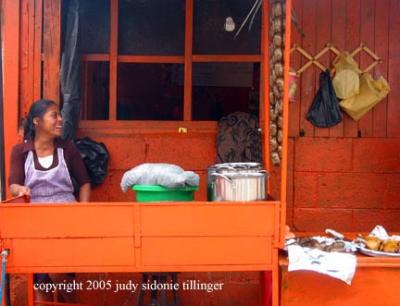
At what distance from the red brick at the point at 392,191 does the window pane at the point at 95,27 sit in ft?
9.42

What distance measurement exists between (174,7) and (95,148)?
59.0 inches

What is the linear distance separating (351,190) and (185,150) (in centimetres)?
156

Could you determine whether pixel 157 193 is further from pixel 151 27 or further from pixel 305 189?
pixel 151 27

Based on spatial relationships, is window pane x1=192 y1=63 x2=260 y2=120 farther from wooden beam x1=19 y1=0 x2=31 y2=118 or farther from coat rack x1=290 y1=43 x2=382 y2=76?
wooden beam x1=19 y1=0 x2=31 y2=118

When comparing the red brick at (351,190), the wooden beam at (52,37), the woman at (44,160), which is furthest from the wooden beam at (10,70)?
the red brick at (351,190)

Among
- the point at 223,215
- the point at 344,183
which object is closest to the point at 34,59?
the point at 223,215

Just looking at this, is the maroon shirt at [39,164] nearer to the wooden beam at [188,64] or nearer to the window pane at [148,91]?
the window pane at [148,91]

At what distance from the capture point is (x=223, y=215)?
11.4ft

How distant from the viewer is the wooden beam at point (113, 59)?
5.11 m

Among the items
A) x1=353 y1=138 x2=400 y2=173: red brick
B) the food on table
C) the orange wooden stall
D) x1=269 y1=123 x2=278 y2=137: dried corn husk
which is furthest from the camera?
x1=353 y1=138 x2=400 y2=173: red brick

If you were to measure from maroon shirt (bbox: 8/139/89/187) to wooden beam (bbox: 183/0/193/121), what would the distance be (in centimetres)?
116

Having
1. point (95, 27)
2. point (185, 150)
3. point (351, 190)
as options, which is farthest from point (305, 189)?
point (95, 27)

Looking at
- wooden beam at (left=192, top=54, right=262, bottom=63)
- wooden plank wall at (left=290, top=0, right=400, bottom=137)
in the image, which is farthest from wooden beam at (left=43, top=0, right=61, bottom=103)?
wooden plank wall at (left=290, top=0, right=400, bottom=137)

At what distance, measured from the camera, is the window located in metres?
5.16
